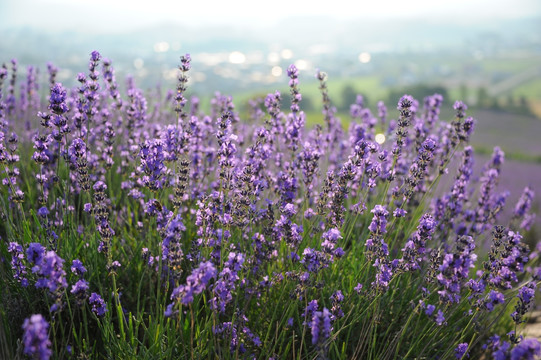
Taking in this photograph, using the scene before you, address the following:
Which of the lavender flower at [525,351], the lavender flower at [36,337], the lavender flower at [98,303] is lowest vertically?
the lavender flower at [98,303]

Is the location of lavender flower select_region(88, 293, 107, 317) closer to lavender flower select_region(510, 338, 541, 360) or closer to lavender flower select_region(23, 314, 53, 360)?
lavender flower select_region(23, 314, 53, 360)

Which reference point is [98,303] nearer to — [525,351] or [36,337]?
[36,337]

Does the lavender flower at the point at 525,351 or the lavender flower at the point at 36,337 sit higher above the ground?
the lavender flower at the point at 36,337

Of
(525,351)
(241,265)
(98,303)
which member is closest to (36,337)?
(241,265)

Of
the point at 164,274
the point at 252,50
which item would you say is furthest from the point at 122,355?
the point at 252,50

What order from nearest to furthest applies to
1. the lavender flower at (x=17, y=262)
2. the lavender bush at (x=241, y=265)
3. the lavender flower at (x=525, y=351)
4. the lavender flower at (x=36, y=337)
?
the lavender flower at (x=36, y=337)
the lavender flower at (x=525, y=351)
the lavender bush at (x=241, y=265)
the lavender flower at (x=17, y=262)

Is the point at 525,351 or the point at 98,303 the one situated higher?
the point at 525,351

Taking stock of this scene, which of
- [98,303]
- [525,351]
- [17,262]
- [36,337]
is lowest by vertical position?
[98,303]

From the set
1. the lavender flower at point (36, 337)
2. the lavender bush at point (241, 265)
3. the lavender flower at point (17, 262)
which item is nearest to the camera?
the lavender flower at point (36, 337)

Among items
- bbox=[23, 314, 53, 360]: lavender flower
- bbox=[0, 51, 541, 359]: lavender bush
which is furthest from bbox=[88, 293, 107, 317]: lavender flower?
bbox=[23, 314, 53, 360]: lavender flower

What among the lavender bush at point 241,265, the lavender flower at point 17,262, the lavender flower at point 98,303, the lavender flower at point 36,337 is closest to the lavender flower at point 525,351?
the lavender bush at point 241,265

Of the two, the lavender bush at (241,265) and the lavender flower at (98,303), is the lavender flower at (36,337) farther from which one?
the lavender flower at (98,303)

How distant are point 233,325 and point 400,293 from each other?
5.42 feet

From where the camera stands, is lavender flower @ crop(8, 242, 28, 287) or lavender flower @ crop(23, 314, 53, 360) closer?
lavender flower @ crop(23, 314, 53, 360)
